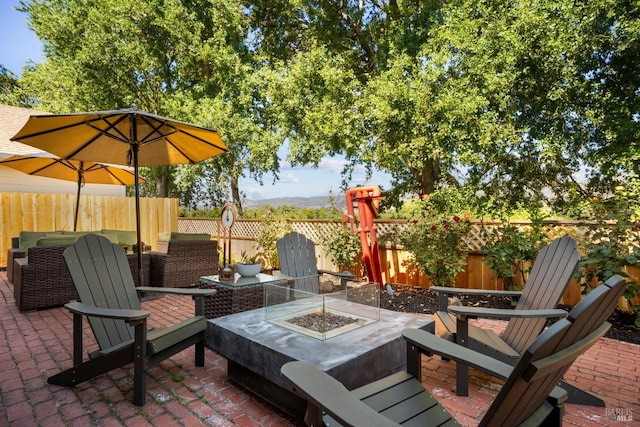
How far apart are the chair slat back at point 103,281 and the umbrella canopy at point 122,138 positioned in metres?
1.32

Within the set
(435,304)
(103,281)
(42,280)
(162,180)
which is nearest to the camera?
(103,281)

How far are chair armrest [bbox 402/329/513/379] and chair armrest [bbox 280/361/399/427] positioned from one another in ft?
1.80

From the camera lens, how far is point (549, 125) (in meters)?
6.73

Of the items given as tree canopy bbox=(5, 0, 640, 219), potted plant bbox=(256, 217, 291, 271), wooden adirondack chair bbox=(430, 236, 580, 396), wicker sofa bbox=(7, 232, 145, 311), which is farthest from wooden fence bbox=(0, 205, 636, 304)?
wicker sofa bbox=(7, 232, 145, 311)

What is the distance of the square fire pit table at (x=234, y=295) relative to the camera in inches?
131

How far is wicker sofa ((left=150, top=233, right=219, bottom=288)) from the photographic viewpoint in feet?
17.8

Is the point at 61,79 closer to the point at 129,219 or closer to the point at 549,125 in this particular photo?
the point at 129,219

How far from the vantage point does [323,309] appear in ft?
7.79

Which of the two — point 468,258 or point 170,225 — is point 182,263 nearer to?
point 468,258

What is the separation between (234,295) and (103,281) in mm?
1073

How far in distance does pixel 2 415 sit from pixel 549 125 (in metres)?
8.25

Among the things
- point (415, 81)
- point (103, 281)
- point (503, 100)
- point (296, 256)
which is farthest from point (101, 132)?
point (503, 100)

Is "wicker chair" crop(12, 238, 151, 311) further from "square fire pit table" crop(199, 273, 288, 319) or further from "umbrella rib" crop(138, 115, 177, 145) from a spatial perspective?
"square fire pit table" crop(199, 273, 288, 319)

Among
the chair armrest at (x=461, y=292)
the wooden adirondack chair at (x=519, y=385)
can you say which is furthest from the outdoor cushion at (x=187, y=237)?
the wooden adirondack chair at (x=519, y=385)
